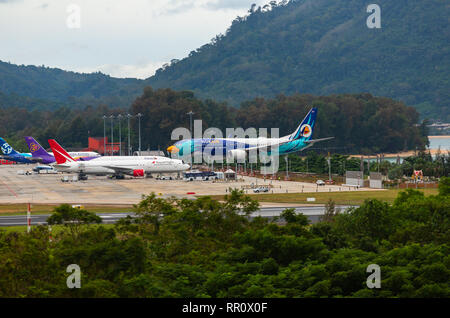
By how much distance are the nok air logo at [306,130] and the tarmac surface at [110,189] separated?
2975cm

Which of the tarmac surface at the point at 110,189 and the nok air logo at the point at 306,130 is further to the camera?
the nok air logo at the point at 306,130

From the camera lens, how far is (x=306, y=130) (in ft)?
502

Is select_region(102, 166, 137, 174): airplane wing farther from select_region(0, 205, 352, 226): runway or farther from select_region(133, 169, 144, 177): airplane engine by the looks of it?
select_region(0, 205, 352, 226): runway

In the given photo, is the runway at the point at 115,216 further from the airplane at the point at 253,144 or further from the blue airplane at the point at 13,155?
the blue airplane at the point at 13,155

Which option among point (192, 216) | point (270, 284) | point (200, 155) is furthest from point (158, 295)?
point (200, 155)

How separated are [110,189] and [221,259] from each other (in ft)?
230

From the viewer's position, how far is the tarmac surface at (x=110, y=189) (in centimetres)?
8812

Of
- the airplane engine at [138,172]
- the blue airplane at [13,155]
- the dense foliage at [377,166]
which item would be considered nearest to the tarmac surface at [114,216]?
the dense foliage at [377,166]

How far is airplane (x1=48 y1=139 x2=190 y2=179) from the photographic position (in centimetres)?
12294

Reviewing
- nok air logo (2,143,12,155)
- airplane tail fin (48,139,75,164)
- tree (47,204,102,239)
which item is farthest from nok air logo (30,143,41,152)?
tree (47,204,102,239)

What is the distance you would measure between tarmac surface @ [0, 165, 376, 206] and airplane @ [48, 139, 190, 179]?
182 centimetres

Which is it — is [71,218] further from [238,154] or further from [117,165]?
[238,154]
